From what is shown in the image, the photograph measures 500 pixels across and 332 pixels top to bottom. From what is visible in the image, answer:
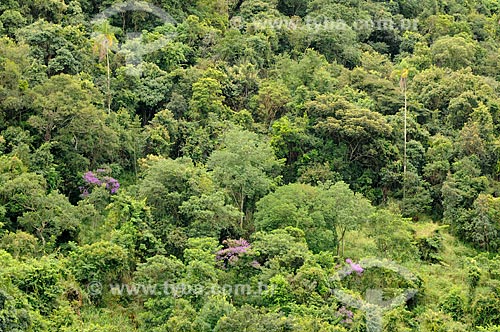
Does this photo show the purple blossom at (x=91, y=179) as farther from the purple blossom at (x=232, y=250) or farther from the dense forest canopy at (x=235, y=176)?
the purple blossom at (x=232, y=250)

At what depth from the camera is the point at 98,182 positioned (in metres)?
22.3

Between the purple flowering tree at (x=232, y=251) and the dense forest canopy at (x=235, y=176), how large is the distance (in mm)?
90

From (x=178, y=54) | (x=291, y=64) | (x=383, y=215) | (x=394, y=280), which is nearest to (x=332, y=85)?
(x=291, y=64)

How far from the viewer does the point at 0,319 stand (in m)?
14.6

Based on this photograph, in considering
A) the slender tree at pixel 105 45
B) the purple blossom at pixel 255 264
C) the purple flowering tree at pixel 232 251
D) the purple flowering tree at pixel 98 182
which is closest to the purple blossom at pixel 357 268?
the purple blossom at pixel 255 264

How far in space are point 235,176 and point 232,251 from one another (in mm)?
3436

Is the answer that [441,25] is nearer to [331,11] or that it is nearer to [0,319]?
[331,11]

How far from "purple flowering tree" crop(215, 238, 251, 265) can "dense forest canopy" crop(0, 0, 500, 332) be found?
90 mm

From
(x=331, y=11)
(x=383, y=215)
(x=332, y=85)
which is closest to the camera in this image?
(x=383, y=215)

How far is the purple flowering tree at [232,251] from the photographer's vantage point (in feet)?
62.1

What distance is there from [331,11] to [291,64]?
6.84 meters

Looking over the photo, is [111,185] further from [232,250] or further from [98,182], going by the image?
[232,250]

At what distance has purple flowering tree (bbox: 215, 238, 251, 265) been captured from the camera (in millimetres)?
18922

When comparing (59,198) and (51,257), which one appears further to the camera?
(59,198)
